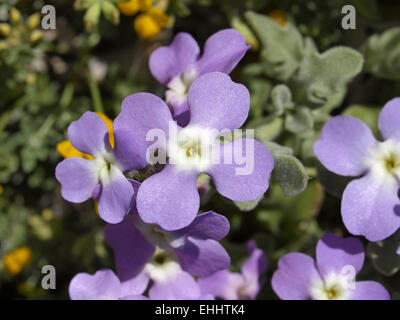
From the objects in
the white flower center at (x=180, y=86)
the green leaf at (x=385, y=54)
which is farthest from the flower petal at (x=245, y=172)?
the green leaf at (x=385, y=54)

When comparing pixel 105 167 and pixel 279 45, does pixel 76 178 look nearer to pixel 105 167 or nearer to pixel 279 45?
pixel 105 167

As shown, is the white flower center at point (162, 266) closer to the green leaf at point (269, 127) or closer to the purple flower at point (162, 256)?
the purple flower at point (162, 256)

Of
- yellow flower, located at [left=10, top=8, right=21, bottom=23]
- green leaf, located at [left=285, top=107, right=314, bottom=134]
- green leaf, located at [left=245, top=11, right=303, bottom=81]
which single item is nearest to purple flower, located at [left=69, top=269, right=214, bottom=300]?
green leaf, located at [left=285, top=107, right=314, bottom=134]

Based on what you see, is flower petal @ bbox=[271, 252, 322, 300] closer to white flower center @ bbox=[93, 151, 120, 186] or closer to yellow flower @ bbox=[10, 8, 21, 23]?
white flower center @ bbox=[93, 151, 120, 186]

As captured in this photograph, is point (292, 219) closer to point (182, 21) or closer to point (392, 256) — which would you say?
point (392, 256)

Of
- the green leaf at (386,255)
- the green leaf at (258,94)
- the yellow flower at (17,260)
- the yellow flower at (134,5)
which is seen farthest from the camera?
the green leaf at (258,94)

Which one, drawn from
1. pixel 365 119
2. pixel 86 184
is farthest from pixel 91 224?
pixel 365 119
